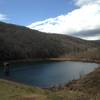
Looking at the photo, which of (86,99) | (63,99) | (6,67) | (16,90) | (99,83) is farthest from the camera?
(6,67)

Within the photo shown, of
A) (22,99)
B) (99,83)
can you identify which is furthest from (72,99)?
(99,83)

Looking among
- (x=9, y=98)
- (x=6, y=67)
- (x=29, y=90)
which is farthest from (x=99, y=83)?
(x=6, y=67)

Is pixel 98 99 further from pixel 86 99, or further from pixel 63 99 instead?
pixel 63 99

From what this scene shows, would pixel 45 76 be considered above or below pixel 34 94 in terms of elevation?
below

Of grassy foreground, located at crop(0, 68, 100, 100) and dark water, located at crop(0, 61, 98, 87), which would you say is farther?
dark water, located at crop(0, 61, 98, 87)

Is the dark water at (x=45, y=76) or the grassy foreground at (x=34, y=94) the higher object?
the grassy foreground at (x=34, y=94)

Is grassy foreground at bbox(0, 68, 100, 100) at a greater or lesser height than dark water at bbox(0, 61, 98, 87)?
greater

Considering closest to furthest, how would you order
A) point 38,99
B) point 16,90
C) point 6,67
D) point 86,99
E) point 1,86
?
point 86,99, point 38,99, point 16,90, point 1,86, point 6,67

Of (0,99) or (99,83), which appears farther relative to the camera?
(99,83)

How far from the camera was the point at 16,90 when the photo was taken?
1320 inches

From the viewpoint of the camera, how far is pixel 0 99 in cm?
2631

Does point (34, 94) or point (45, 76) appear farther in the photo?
point (45, 76)

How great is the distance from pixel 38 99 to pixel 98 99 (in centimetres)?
586

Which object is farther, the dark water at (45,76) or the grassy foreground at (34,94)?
Result: the dark water at (45,76)
